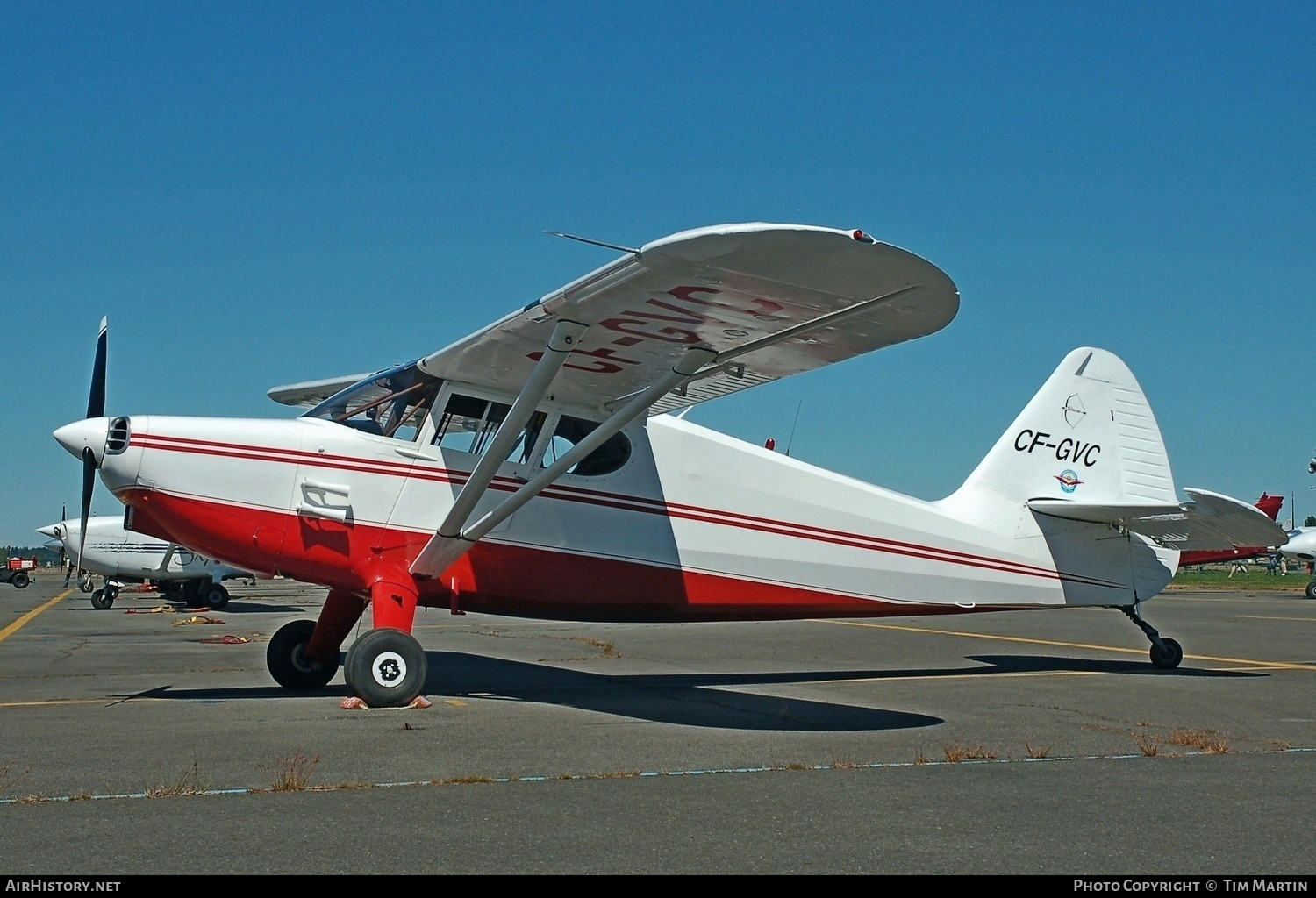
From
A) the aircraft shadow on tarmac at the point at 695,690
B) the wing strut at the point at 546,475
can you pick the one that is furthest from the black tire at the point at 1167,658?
the wing strut at the point at 546,475

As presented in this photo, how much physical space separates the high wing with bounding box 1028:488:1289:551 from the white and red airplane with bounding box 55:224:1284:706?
0.11ft

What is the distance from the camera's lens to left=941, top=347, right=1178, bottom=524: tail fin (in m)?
12.7

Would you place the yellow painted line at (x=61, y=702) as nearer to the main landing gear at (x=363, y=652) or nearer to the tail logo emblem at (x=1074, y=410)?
the main landing gear at (x=363, y=652)

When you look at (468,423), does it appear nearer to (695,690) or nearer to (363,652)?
(363,652)

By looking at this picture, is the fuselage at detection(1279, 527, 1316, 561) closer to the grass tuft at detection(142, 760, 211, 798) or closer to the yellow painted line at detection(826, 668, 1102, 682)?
the yellow painted line at detection(826, 668, 1102, 682)

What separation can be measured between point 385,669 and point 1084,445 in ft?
27.2

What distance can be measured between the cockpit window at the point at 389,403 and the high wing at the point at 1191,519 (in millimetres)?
6652

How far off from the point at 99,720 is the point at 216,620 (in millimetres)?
18787

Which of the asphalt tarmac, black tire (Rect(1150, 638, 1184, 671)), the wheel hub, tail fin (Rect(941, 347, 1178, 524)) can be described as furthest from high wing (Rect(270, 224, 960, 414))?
black tire (Rect(1150, 638, 1184, 671))

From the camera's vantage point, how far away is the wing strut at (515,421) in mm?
8344

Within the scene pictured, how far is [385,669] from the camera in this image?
8.87 m

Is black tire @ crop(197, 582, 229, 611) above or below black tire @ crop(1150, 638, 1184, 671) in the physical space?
below

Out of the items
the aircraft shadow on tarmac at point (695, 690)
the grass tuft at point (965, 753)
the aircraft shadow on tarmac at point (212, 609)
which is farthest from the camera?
the aircraft shadow on tarmac at point (212, 609)

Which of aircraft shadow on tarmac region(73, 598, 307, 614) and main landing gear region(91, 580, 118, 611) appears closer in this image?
aircraft shadow on tarmac region(73, 598, 307, 614)
